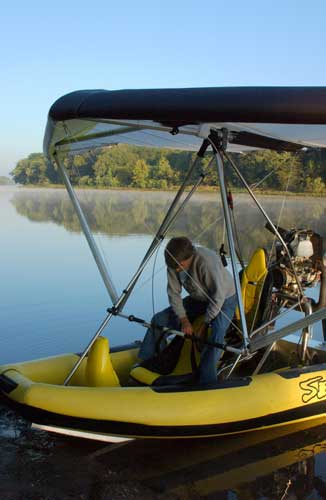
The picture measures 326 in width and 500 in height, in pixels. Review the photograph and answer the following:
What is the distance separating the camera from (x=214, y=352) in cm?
526

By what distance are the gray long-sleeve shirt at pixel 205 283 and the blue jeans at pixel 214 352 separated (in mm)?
91

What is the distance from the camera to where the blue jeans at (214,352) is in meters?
5.23

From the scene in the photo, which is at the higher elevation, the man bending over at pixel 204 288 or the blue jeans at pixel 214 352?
the man bending over at pixel 204 288

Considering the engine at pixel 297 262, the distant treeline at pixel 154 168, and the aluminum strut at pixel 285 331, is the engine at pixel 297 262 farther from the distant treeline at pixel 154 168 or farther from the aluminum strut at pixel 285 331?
the aluminum strut at pixel 285 331

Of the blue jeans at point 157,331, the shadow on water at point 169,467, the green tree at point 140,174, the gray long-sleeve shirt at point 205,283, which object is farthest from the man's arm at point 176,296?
the green tree at point 140,174

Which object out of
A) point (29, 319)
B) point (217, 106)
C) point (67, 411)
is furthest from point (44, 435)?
point (29, 319)

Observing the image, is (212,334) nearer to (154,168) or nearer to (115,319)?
(154,168)

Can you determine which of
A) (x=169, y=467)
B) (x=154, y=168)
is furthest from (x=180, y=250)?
(x=154, y=168)

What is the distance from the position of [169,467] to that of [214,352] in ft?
3.84

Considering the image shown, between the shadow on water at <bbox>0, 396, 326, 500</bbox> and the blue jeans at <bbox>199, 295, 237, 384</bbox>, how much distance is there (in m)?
0.55

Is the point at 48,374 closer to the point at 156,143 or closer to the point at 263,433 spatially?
the point at 263,433

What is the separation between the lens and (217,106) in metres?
4.01

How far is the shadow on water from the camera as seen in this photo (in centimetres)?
408

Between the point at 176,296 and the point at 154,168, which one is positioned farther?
the point at 154,168
